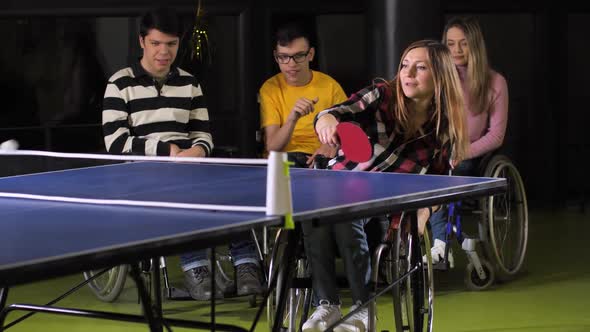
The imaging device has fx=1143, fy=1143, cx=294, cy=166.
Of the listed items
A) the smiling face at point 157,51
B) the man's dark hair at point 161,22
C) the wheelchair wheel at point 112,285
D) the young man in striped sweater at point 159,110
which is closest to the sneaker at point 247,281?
the young man in striped sweater at point 159,110

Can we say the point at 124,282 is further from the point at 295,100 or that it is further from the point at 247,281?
the point at 295,100

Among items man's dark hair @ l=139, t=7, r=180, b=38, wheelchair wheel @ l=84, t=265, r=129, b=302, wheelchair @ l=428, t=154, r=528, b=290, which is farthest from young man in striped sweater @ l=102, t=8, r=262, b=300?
wheelchair @ l=428, t=154, r=528, b=290

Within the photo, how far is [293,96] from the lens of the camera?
4.85 metres

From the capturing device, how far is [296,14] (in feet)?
22.9

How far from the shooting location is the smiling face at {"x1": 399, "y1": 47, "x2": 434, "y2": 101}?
3.66 meters

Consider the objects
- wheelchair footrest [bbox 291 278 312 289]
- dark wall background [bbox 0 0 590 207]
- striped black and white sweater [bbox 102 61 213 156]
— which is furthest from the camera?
dark wall background [bbox 0 0 590 207]

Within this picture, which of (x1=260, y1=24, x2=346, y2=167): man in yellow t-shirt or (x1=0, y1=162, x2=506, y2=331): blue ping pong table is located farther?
(x1=260, y1=24, x2=346, y2=167): man in yellow t-shirt

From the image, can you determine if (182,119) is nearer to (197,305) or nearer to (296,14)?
(197,305)

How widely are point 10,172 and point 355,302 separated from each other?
8.88ft

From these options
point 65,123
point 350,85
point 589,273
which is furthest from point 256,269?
point 350,85

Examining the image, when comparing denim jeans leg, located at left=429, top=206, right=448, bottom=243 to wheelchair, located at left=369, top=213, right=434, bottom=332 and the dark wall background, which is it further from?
the dark wall background

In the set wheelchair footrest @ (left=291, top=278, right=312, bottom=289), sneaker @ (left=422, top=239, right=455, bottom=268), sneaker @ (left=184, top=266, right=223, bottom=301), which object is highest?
wheelchair footrest @ (left=291, top=278, right=312, bottom=289)

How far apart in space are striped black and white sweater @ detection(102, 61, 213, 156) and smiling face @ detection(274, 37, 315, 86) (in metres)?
0.45

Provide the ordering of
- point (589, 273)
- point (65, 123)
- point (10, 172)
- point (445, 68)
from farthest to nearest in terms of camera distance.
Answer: point (65, 123), point (10, 172), point (589, 273), point (445, 68)
